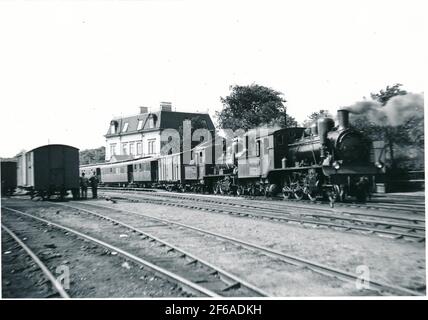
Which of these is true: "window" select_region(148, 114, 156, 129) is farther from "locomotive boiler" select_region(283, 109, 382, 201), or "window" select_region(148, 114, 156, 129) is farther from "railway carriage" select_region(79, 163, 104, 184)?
"locomotive boiler" select_region(283, 109, 382, 201)

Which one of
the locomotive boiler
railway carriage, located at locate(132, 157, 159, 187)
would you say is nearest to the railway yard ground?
the locomotive boiler

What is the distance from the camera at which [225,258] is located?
5.90m

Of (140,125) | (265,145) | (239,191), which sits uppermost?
(140,125)

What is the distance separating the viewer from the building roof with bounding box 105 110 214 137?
3050 centimetres

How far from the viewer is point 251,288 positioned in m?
4.34

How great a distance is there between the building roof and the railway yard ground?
67.9 feet

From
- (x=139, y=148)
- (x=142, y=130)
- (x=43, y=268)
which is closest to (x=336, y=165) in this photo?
(x=43, y=268)

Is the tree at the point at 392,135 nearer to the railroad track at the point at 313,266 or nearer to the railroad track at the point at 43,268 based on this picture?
the railroad track at the point at 313,266

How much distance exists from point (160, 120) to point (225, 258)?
23637mm

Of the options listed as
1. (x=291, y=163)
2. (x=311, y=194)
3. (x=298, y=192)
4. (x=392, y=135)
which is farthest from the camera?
(x=291, y=163)

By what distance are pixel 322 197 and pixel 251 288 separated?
978 centimetres

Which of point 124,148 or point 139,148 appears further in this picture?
point 124,148

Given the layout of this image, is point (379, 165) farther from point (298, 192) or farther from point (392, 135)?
point (298, 192)

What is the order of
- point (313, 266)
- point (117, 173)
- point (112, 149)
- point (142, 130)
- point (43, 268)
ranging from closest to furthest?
point (313, 266)
point (43, 268)
point (117, 173)
point (142, 130)
point (112, 149)
